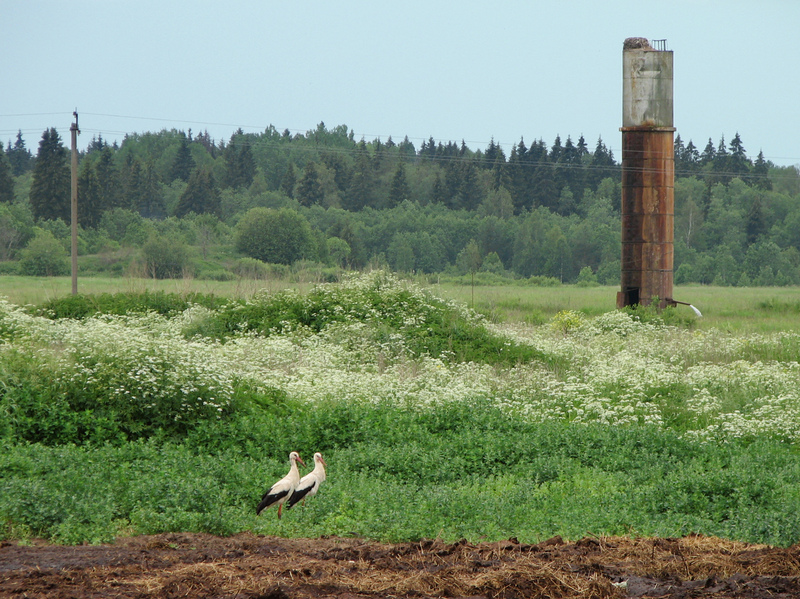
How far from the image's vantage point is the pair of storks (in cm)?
684

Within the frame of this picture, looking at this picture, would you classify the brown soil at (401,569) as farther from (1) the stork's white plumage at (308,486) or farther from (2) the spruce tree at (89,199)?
(2) the spruce tree at (89,199)

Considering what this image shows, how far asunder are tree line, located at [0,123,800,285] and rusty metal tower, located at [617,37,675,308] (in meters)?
38.3

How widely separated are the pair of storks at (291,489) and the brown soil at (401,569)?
2.33 feet

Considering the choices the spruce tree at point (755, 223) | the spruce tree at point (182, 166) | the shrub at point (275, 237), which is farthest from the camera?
the spruce tree at point (182, 166)

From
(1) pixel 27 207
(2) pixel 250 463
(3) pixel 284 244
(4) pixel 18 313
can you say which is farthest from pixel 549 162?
(2) pixel 250 463

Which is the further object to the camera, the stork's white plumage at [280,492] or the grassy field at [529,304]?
the grassy field at [529,304]

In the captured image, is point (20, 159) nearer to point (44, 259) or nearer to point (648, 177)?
point (44, 259)

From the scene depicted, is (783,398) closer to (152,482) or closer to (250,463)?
(250,463)

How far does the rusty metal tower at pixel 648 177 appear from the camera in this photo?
81.0ft

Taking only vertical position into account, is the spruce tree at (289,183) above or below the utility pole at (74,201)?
above

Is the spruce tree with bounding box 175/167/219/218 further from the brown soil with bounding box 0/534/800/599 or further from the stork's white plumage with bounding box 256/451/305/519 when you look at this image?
the brown soil with bounding box 0/534/800/599

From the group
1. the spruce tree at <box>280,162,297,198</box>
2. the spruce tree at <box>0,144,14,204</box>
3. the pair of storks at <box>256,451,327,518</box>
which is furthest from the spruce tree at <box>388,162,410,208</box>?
the pair of storks at <box>256,451,327,518</box>

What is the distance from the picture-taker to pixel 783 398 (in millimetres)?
11594

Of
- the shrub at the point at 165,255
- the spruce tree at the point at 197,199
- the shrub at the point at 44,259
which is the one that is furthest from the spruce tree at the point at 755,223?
the shrub at the point at 44,259
